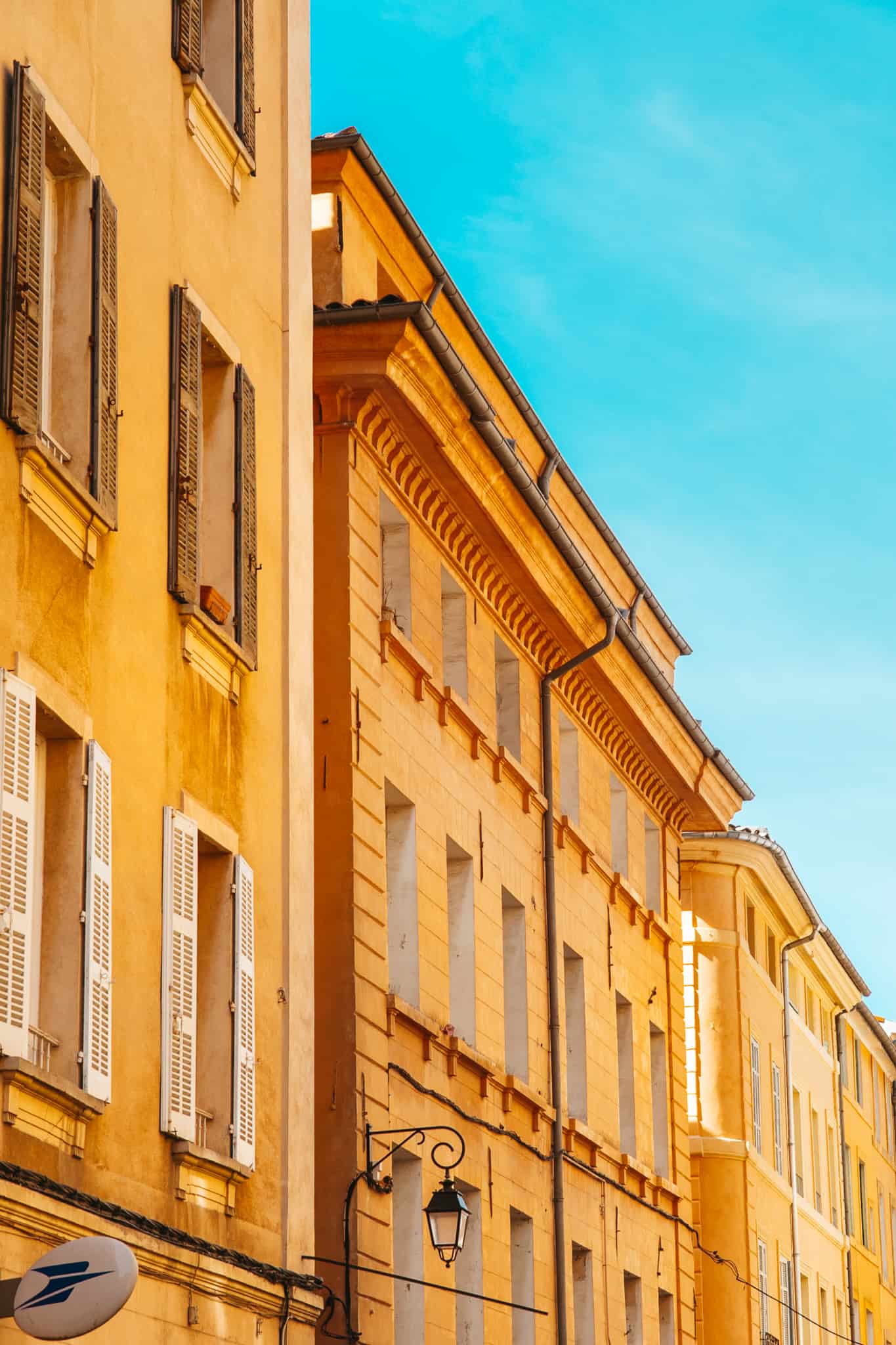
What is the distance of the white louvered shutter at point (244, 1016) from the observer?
14.9 metres

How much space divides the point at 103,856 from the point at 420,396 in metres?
8.64

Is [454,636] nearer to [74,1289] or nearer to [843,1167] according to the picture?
→ [74,1289]

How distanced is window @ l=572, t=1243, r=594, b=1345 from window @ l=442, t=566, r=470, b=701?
6.20 m

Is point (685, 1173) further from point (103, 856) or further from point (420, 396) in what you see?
point (103, 856)

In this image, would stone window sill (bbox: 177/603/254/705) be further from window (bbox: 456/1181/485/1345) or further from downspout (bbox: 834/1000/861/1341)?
downspout (bbox: 834/1000/861/1341)

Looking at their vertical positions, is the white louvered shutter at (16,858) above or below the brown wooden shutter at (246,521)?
below

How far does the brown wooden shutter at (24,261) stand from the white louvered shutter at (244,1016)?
3.86m

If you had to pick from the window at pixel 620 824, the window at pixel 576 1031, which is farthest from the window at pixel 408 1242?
the window at pixel 620 824

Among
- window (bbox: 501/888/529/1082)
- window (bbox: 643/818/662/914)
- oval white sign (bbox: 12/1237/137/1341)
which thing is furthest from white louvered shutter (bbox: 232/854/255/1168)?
window (bbox: 643/818/662/914)

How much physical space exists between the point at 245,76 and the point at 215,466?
2836 millimetres

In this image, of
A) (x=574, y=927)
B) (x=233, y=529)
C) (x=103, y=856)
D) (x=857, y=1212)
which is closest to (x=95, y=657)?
(x=103, y=856)

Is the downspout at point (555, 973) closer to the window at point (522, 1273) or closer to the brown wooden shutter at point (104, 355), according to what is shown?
the window at point (522, 1273)

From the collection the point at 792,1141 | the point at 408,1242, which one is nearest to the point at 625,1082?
the point at 408,1242

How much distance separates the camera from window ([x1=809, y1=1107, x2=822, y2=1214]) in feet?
141
